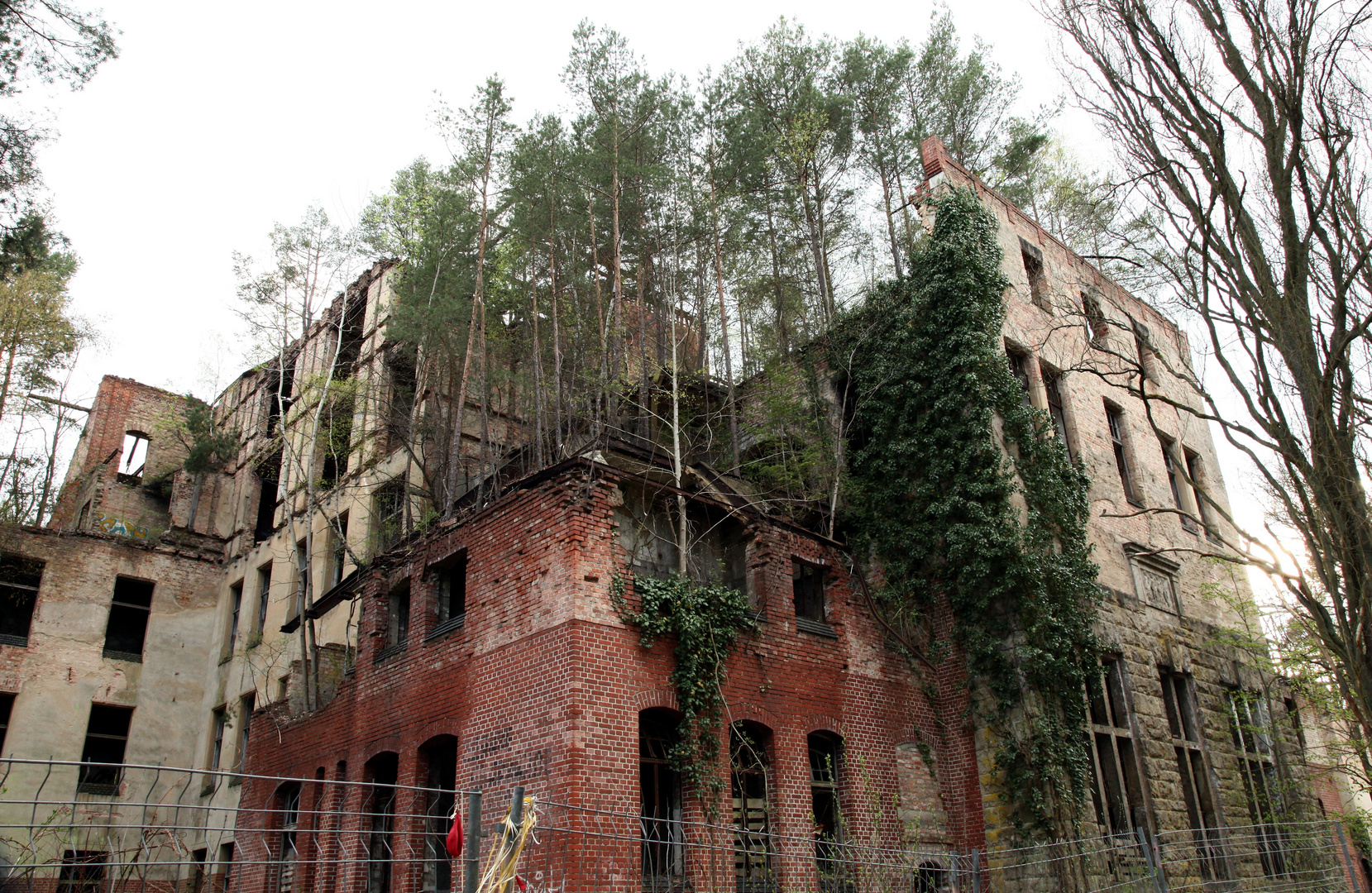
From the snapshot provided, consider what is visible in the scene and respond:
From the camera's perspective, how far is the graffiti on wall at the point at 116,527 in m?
24.3

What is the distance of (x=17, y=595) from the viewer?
71.1 ft

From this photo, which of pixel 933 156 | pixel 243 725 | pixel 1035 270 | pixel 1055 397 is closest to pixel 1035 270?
pixel 1035 270

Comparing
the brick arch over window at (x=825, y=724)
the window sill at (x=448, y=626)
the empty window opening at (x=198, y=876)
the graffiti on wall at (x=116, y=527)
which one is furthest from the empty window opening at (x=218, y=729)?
the brick arch over window at (x=825, y=724)

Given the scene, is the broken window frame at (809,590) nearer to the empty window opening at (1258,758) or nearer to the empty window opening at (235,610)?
the empty window opening at (1258,758)

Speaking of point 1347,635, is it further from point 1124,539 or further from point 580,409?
point 580,409

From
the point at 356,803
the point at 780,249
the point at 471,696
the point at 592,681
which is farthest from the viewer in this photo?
the point at 780,249

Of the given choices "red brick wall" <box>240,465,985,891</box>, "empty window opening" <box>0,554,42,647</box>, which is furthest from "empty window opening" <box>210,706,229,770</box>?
"red brick wall" <box>240,465,985,891</box>

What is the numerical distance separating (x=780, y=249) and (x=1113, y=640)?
11.7 meters

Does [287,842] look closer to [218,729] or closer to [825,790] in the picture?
[825,790]

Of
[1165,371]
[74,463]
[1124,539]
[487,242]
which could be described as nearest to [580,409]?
[487,242]

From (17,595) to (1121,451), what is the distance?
80.7 feet

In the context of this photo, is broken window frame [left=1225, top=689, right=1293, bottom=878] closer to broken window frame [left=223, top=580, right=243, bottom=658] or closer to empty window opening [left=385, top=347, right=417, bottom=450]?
empty window opening [left=385, top=347, right=417, bottom=450]

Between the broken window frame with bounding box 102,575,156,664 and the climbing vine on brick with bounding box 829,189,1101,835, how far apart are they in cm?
1877

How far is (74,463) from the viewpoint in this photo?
95.6 feet
